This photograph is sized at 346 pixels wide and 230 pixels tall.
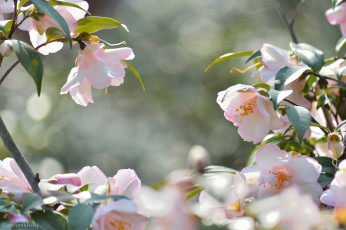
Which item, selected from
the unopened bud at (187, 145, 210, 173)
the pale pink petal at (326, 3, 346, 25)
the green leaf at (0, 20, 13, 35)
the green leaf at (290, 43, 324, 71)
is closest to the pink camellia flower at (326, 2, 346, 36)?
the pale pink petal at (326, 3, 346, 25)

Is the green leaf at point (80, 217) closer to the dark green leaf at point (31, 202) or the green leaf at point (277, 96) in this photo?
the dark green leaf at point (31, 202)

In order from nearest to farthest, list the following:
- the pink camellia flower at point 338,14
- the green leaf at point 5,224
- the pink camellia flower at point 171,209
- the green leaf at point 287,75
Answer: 1. the pink camellia flower at point 171,209
2. the green leaf at point 5,224
3. the green leaf at point 287,75
4. the pink camellia flower at point 338,14

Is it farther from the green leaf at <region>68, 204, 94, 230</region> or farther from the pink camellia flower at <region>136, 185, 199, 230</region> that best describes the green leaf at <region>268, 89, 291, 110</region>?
the pink camellia flower at <region>136, 185, 199, 230</region>

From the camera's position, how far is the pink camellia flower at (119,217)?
20.8 inches

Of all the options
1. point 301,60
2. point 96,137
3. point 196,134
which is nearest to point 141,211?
point 301,60

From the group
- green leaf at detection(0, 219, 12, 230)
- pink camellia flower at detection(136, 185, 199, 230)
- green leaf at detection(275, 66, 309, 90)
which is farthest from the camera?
green leaf at detection(275, 66, 309, 90)

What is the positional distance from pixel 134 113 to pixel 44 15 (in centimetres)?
260

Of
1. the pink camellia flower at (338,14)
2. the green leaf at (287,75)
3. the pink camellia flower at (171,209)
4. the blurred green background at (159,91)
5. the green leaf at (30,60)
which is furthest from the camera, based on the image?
the blurred green background at (159,91)

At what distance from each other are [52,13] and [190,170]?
0.90 ft

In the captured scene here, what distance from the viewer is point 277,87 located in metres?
0.76

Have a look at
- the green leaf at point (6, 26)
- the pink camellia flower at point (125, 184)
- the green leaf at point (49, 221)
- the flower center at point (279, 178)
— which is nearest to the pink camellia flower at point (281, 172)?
the flower center at point (279, 178)

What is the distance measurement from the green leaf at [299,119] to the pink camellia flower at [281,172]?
0.04m

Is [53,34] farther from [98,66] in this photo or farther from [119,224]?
[119,224]

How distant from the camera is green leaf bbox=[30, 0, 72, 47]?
2.18 feet
